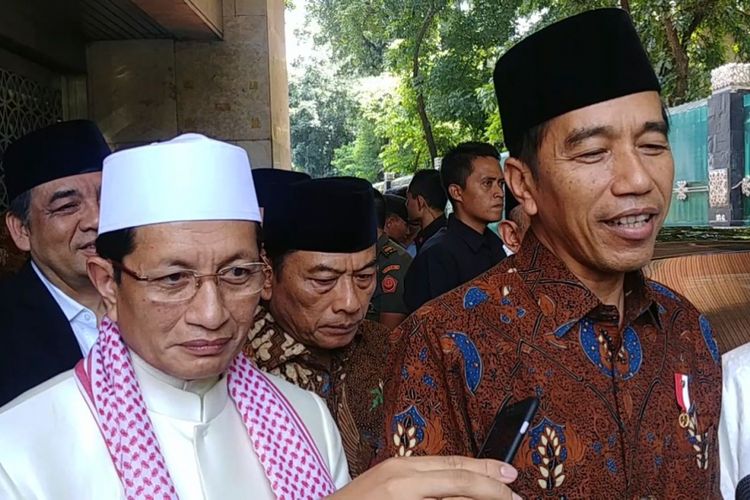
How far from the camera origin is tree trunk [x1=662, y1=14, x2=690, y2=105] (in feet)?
32.3

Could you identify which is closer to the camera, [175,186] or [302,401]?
[175,186]

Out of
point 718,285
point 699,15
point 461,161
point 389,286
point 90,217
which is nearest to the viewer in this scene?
point 718,285

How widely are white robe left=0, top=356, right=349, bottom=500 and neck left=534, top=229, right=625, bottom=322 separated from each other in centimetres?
69

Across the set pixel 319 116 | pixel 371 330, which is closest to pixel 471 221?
pixel 371 330

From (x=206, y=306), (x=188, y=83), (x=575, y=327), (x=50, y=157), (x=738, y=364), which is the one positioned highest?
(x=188, y=83)

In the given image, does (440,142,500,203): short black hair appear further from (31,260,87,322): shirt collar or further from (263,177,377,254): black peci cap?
(31,260,87,322): shirt collar

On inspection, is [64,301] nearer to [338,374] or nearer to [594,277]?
[338,374]

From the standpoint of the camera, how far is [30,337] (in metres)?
2.50

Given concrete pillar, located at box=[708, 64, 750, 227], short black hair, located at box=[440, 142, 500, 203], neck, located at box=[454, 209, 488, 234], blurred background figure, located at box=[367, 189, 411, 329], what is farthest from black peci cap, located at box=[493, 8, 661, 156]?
concrete pillar, located at box=[708, 64, 750, 227]

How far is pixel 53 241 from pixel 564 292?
75.2 inches

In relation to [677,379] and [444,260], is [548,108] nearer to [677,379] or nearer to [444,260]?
[677,379]

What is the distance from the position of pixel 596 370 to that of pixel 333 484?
639mm

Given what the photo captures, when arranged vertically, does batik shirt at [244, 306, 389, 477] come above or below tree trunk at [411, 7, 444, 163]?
below

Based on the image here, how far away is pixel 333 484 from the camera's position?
67.7 inches
